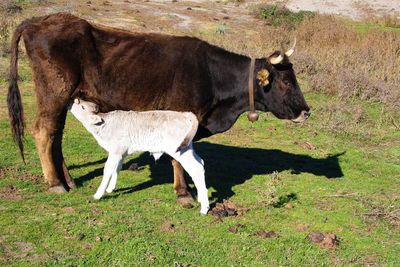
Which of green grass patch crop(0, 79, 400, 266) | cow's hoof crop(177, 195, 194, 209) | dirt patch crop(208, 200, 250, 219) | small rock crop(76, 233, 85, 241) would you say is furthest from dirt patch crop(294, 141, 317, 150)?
small rock crop(76, 233, 85, 241)

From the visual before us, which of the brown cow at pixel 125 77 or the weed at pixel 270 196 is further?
the weed at pixel 270 196

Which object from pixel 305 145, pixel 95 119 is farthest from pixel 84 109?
pixel 305 145

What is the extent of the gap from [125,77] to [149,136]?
1046 mm

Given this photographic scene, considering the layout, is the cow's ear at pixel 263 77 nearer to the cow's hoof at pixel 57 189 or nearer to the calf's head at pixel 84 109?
the calf's head at pixel 84 109

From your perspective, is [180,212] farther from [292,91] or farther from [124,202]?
[292,91]

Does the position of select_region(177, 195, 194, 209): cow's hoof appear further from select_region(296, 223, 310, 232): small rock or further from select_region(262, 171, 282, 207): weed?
select_region(296, 223, 310, 232): small rock

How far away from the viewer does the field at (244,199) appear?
679 centimetres

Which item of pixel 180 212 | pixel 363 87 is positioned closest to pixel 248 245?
pixel 180 212

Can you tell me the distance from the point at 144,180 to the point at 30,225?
8.05 ft

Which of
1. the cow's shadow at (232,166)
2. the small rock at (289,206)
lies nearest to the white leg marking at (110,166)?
the cow's shadow at (232,166)

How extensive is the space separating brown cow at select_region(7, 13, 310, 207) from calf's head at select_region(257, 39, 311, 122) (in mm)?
15

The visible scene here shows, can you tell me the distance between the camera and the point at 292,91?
8688mm

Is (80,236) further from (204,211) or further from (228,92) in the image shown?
(228,92)

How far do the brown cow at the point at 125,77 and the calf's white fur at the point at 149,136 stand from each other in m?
0.46
